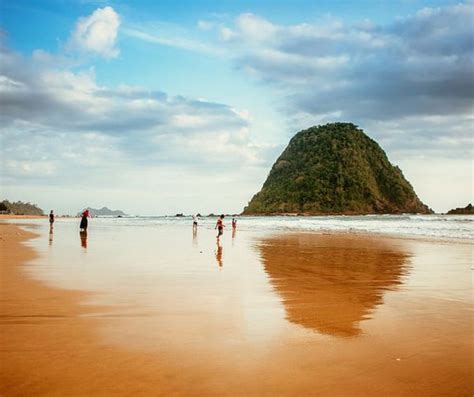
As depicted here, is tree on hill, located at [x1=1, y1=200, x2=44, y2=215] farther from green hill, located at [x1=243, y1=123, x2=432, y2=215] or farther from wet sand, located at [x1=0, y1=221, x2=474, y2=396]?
wet sand, located at [x1=0, y1=221, x2=474, y2=396]

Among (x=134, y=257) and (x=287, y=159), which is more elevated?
(x=287, y=159)

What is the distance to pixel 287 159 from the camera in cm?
15475

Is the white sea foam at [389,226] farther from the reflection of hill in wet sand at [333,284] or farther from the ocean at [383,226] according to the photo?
the reflection of hill in wet sand at [333,284]

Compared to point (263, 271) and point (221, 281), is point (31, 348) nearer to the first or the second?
point (221, 281)

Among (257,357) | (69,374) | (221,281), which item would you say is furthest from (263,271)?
(69,374)

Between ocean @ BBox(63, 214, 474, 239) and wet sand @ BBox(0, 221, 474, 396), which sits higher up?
ocean @ BBox(63, 214, 474, 239)

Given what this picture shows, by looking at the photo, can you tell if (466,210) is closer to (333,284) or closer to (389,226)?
(389,226)

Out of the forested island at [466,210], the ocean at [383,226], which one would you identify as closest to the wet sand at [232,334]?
the ocean at [383,226]

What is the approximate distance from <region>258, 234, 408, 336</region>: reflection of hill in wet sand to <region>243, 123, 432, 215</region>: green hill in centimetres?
11456

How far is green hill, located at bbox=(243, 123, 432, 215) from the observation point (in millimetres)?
131625

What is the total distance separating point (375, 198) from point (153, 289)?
5189 inches

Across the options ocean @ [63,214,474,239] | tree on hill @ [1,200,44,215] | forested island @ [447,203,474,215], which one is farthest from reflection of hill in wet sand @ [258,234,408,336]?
tree on hill @ [1,200,44,215]

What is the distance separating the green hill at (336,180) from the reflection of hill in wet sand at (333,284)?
114557 millimetres

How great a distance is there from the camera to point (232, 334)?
5500mm
